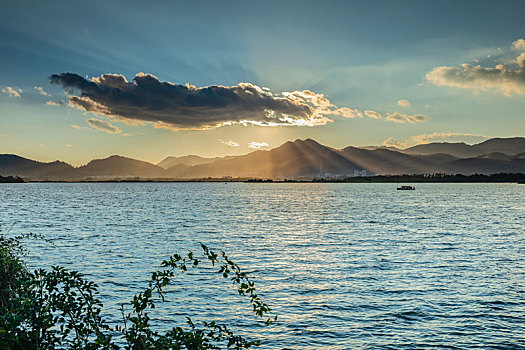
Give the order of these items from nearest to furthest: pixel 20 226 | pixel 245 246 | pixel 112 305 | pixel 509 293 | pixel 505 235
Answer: pixel 112 305, pixel 509 293, pixel 245 246, pixel 505 235, pixel 20 226

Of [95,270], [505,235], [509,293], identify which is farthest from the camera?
[505,235]

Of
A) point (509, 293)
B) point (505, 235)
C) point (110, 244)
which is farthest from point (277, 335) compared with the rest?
point (505, 235)

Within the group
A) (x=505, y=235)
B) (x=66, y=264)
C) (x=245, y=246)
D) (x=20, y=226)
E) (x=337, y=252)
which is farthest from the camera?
(x=20, y=226)

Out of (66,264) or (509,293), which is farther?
(66,264)

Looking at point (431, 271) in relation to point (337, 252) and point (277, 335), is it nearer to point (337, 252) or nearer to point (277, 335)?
point (337, 252)

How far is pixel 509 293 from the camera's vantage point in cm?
2750

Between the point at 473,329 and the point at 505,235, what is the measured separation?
46.0 m

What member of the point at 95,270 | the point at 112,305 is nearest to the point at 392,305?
the point at 112,305

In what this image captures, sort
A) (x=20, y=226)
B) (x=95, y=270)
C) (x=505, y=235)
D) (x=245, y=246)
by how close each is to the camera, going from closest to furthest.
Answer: (x=95, y=270) → (x=245, y=246) → (x=505, y=235) → (x=20, y=226)

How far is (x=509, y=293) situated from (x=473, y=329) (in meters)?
8.90

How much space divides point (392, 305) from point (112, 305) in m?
17.4

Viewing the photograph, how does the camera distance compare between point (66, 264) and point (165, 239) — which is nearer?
point (66, 264)

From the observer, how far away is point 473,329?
68.6 feet

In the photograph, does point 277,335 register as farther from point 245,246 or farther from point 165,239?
point 165,239
